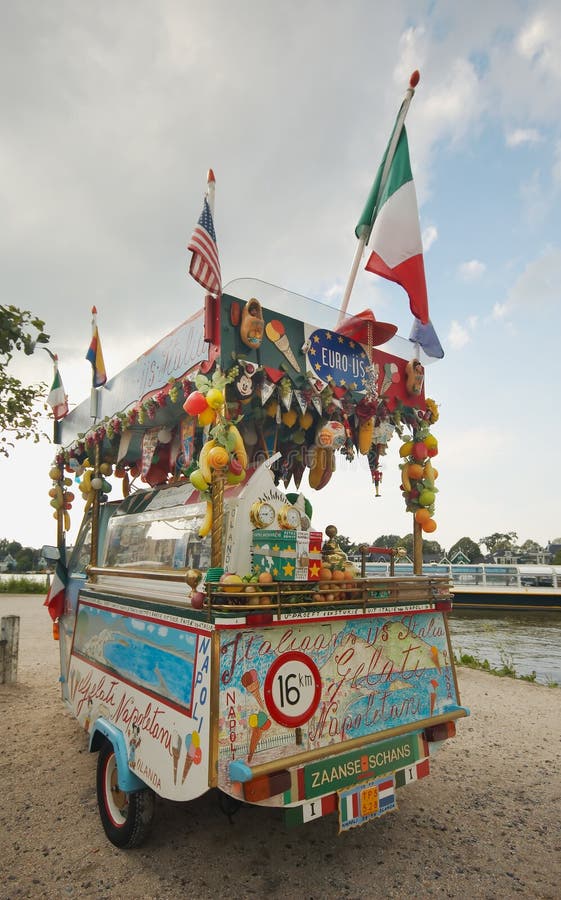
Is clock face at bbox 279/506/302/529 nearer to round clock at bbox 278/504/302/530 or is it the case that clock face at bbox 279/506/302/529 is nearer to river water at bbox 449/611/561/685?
round clock at bbox 278/504/302/530

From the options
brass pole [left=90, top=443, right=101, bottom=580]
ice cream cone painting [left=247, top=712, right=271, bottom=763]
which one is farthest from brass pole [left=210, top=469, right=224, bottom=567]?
brass pole [left=90, top=443, right=101, bottom=580]

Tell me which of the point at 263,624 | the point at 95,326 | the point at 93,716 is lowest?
the point at 93,716

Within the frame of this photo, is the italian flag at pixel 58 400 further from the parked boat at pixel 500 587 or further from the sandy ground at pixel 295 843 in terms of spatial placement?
the parked boat at pixel 500 587

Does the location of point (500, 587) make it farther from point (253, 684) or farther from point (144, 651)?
point (253, 684)

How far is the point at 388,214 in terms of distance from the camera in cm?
479

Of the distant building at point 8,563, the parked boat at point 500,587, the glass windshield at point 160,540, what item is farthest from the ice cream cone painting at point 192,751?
the distant building at point 8,563

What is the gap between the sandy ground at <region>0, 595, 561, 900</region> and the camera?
295cm

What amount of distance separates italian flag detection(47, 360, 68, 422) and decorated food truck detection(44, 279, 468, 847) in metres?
1.90

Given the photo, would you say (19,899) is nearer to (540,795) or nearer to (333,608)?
(333,608)

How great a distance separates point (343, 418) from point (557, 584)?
25661mm

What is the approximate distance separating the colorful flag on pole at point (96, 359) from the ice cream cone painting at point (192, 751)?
4.25m

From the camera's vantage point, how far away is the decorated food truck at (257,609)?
2787 mm

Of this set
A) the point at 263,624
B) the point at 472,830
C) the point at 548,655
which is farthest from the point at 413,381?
the point at 548,655

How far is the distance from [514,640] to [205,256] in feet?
50.6
